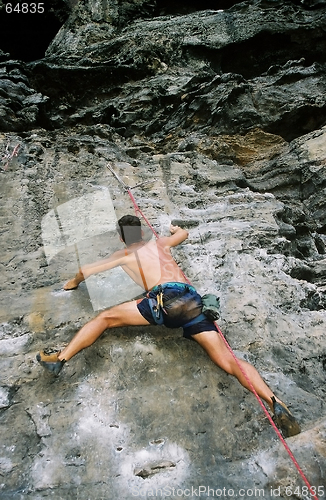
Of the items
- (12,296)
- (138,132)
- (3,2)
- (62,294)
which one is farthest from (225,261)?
(3,2)

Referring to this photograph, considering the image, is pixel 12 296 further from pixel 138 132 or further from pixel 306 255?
pixel 138 132

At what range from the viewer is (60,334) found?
3.44 metres

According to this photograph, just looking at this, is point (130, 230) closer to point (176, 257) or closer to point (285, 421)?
point (176, 257)

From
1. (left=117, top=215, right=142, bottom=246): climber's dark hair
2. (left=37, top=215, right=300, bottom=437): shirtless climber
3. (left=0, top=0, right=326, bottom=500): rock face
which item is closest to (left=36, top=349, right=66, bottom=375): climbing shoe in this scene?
(left=37, top=215, right=300, bottom=437): shirtless climber

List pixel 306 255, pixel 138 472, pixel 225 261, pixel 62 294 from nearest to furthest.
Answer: pixel 138 472
pixel 62 294
pixel 225 261
pixel 306 255

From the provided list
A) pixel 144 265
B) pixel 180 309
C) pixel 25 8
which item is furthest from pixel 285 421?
pixel 25 8

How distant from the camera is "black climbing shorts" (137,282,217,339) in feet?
10.2

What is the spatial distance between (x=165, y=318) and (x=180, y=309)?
0.15m

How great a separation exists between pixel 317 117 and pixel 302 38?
13.9ft

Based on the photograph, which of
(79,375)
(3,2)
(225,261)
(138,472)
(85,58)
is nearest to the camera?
(138,472)

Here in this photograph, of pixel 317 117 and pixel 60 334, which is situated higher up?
pixel 317 117

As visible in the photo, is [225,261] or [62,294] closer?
[62,294]

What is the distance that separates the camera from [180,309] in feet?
10.1

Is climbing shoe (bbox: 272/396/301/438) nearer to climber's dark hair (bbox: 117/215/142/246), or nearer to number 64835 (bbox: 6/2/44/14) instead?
climber's dark hair (bbox: 117/215/142/246)
